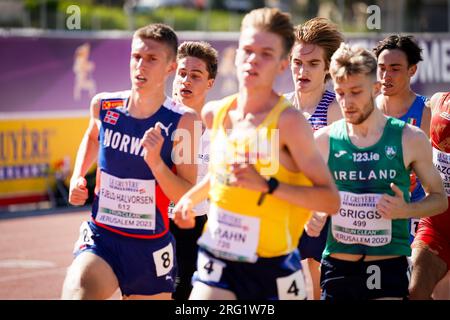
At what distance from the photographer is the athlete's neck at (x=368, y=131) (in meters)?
5.84

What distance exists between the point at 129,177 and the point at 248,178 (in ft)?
4.73

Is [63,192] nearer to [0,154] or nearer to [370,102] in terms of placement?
[0,154]

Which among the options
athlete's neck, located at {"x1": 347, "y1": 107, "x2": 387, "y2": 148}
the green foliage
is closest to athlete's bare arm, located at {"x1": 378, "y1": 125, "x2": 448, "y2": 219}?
athlete's neck, located at {"x1": 347, "y1": 107, "x2": 387, "y2": 148}

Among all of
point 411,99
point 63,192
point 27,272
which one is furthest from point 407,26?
point 411,99

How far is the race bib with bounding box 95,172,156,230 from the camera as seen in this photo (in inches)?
241

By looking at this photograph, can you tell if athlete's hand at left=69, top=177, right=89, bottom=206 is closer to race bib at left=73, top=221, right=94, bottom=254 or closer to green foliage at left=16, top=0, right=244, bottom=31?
race bib at left=73, top=221, right=94, bottom=254

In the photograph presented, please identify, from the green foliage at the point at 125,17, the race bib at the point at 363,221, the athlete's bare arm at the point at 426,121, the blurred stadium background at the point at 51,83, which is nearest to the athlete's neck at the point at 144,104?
the race bib at the point at 363,221

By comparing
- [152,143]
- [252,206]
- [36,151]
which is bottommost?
[36,151]

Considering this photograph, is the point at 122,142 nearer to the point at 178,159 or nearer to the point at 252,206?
the point at 178,159

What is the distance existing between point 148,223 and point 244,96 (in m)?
1.34

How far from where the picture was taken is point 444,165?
25.2ft

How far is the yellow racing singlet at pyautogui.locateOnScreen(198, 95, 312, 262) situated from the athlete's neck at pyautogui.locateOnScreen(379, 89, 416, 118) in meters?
2.70

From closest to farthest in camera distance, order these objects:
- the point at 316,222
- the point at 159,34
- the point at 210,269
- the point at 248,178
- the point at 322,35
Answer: the point at 248,178
the point at 210,269
the point at 316,222
the point at 159,34
the point at 322,35

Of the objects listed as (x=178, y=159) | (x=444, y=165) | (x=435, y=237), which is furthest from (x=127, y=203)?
(x=444, y=165)
